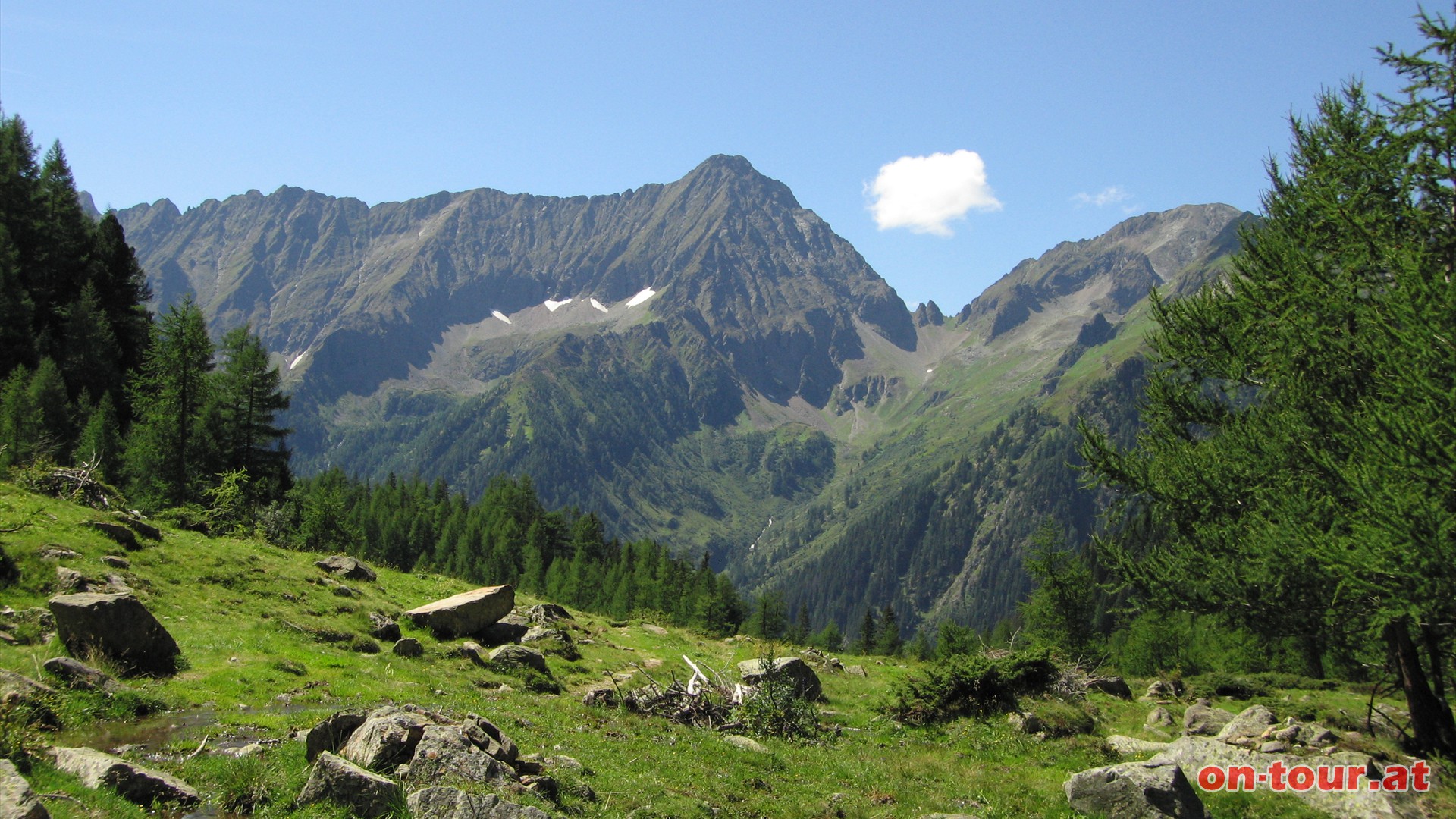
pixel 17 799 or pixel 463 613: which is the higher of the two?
pixel 17 799

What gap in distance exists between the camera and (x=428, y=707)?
61.6 feet

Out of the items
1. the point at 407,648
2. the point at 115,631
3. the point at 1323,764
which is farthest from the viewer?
the point at 407,648

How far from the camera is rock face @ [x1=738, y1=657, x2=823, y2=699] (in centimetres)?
2853

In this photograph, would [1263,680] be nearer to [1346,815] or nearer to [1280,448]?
[1280,448]

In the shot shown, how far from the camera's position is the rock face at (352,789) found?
12.2 m

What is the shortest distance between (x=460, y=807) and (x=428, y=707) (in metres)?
7.47

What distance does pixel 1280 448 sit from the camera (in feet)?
73.0

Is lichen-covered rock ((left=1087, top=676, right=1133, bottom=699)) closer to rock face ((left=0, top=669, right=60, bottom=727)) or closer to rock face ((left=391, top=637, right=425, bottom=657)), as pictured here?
rock face ((left=391, top=637, right=425, bottom=657))

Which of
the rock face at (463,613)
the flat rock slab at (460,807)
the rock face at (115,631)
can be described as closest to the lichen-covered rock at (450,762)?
the flat rock slab at (460,807)

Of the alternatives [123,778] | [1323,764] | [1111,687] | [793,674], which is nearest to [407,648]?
[793,674]

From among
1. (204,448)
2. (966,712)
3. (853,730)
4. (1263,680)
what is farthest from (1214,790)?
(204,448)

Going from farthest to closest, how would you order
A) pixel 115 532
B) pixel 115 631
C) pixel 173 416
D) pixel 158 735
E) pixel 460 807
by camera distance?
pixel 173 416
pixel 115 532
pixel 115 631
pixel 158 735
pixel 460 807

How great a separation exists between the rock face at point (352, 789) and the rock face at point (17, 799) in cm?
355

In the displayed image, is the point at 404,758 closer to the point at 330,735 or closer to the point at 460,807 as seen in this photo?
the point at 330,735
